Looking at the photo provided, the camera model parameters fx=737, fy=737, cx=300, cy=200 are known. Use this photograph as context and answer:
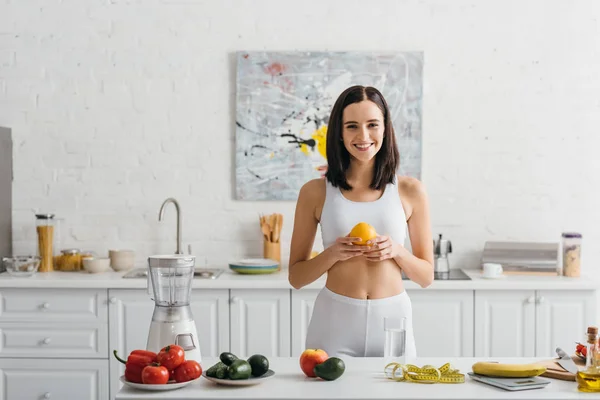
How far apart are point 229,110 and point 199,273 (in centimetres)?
100

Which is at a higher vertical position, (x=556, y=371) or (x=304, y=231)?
(x=304, y=231)

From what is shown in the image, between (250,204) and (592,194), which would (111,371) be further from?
(592,194)

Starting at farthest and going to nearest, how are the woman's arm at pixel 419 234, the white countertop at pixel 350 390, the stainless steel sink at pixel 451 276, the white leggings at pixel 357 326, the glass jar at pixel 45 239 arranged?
1. the glass jar at pixel 45 239
2. the stainless steel sink at pixel 451 276
3. the woman's arm at pixel 419 234
4. the white leggings at pixel 357 326
5. the white countertop at pixel 350 390

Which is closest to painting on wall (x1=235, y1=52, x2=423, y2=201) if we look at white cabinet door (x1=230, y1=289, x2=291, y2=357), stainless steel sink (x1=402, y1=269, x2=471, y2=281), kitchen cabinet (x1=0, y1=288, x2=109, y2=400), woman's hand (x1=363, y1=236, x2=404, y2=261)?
stainless steel sink (x1=402, y1=269, x2=471, y2=281)

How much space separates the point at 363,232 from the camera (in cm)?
251

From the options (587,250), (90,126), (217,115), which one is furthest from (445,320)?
(90,126)

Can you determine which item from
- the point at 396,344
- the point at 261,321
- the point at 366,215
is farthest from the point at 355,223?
the point at 261,321

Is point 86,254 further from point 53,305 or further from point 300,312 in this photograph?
point 300,312

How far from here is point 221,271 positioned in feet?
14.0

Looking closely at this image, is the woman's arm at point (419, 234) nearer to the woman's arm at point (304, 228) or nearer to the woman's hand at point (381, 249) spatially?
the woman's hand at point (381, 249)

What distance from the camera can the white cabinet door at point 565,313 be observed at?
3.89m

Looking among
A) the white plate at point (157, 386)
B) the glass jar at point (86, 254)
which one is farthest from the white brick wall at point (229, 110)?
the white plate at point (157, 386)

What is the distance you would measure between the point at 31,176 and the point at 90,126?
466mm

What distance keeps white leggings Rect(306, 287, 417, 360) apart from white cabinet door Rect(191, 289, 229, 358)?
4.38 feet
